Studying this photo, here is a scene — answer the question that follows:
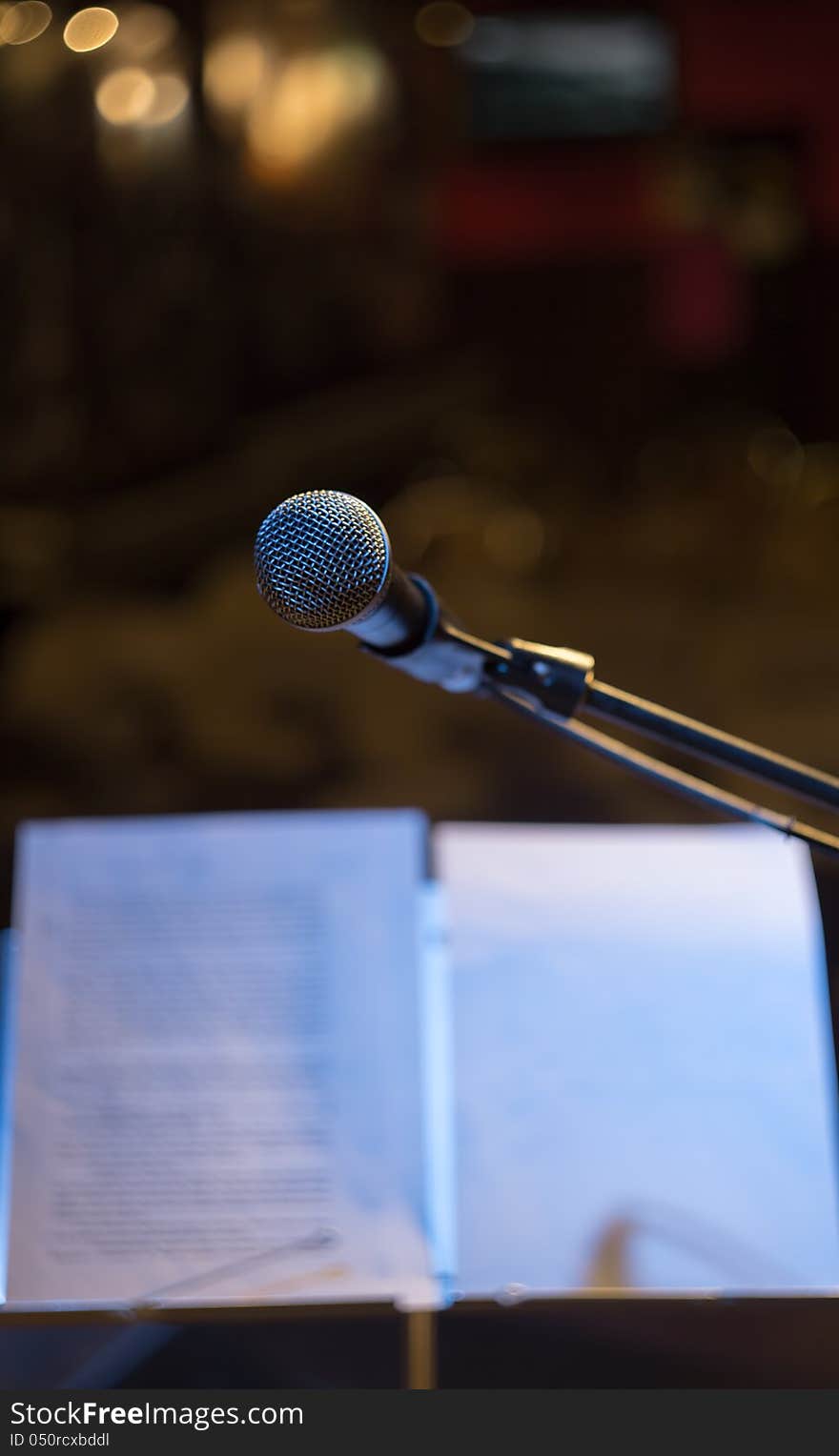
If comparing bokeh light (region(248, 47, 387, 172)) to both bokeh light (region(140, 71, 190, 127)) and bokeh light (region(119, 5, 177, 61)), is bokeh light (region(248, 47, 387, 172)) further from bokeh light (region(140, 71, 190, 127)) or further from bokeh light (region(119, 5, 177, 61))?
bokeh light (region(119, 5, 177, 61))

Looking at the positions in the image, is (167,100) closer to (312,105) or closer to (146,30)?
(146,30)

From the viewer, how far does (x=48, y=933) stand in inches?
46.9

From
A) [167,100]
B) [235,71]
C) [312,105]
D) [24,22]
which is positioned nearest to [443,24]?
[312,105]

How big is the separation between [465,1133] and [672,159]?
411 centimetres

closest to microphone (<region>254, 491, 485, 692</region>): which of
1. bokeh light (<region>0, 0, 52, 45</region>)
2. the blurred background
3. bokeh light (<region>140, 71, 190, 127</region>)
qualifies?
the blurred background

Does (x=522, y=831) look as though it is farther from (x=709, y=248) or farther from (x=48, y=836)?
(x=709, y=248)

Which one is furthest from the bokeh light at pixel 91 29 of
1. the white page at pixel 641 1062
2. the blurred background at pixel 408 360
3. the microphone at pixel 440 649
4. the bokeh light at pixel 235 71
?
the microphone at pixel 440 649

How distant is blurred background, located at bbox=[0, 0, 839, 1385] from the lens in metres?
2.55

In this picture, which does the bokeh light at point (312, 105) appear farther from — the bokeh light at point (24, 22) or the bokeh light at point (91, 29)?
the bokeh light at point (24, 22)

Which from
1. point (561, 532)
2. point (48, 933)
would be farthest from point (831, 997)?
point (561, 532)

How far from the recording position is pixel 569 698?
828mm

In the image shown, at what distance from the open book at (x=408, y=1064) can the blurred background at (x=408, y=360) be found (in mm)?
967

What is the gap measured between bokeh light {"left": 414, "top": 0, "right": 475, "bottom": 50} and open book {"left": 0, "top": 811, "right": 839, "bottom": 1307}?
3.74 m

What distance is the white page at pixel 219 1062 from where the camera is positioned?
1.08 metres
